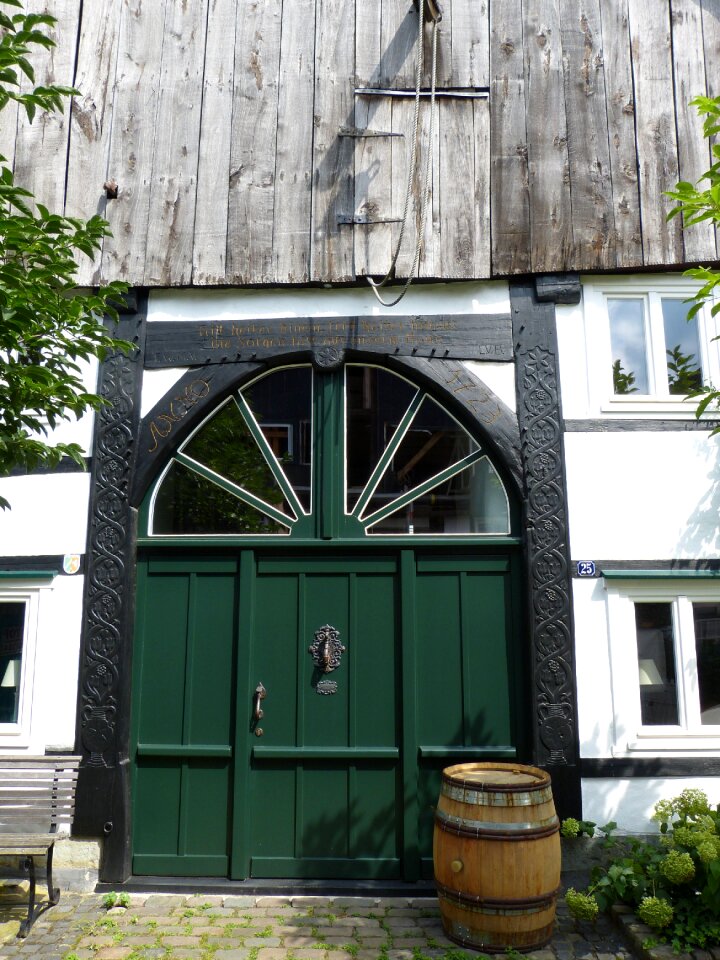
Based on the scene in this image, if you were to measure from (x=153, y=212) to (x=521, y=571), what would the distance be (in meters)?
3.93

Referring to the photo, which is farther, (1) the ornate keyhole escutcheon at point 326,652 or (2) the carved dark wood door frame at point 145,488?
(1) the ornate keyhole escutcheon at point 326,652

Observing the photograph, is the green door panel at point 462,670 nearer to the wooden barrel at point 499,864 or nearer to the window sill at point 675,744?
the window sill at point 675,744

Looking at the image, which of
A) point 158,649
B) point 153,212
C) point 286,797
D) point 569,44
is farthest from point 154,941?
point 569,44

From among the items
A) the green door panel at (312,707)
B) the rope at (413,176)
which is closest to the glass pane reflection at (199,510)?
the green door panel at (312,707)

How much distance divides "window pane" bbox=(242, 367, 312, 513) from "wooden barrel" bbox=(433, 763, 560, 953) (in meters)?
2.40

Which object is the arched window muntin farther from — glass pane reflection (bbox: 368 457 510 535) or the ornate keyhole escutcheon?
the ornate keyhole escutcheon

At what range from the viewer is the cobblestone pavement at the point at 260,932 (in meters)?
4.39

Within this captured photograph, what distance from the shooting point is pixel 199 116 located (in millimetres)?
6391

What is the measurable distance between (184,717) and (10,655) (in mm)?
1350

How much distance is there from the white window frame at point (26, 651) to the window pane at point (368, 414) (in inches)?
92.2

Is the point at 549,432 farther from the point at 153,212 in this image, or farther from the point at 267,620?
the point at 153,212

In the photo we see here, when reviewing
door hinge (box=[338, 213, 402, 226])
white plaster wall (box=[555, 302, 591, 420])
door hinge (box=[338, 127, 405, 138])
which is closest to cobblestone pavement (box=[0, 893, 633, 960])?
white plaster wall (box=[555, 302, 591, 420])

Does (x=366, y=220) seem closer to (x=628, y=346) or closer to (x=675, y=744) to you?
(x=628, y=346)

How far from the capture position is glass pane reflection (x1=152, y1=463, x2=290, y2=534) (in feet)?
19.5
